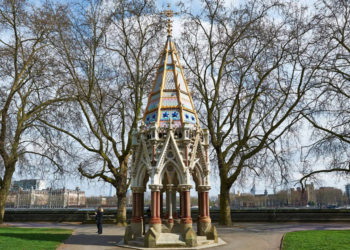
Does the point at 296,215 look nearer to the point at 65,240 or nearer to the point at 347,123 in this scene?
the point at 347,123

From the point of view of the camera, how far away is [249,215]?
76.3 feet

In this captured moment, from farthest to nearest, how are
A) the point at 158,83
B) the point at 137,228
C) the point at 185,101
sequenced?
1. the point at 158,83
2. the point at 185,101
3. the point at 137,228

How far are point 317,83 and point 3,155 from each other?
20.1 meters

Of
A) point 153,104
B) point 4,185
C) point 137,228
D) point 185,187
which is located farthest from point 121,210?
point 185,187

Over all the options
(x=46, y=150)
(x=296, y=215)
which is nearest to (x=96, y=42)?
(x=46, y=150)

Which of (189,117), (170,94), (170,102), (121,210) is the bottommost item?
(121,210)

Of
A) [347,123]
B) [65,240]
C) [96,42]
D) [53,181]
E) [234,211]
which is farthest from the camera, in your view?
[234,211]

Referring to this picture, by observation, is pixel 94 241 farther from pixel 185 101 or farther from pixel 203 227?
pixel 185 101

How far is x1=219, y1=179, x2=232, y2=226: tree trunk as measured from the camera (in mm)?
19200

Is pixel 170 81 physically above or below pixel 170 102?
above

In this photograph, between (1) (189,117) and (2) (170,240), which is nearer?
(2) (170,240)

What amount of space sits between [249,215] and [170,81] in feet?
46.2

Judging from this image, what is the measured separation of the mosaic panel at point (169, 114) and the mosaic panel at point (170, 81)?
1.31 meters

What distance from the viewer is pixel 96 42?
21.0 metres
